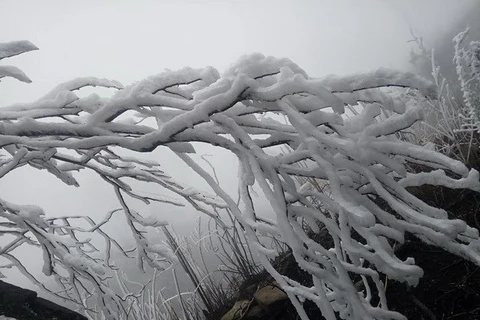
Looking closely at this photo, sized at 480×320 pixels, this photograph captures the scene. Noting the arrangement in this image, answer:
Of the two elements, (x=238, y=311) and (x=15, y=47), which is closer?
(x=15, y=47)

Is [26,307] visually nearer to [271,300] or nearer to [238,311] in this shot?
[271,300]

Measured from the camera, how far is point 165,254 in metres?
1.77

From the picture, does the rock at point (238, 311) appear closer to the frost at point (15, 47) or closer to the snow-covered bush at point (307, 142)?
the snow-covered bush at point (307, 142)

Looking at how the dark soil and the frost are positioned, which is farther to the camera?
the dark soil

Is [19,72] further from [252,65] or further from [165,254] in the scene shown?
[165,254]

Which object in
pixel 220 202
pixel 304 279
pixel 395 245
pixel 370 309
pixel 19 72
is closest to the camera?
pixel 370 309

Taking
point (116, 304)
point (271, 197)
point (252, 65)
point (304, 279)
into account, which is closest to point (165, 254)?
point (116, 304)

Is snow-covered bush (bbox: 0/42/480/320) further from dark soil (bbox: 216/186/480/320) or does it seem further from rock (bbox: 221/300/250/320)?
rock (bbox: 221/300/250/320)

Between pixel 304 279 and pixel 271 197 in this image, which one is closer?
pixel 271 197

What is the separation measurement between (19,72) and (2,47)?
18 centimetres

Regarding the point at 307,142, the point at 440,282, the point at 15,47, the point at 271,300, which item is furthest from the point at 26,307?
the point at 440,282

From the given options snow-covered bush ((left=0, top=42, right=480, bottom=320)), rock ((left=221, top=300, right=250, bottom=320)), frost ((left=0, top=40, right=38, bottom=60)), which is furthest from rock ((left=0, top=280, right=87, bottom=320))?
rock ((left=221, top=300, right=250, bottom=320))

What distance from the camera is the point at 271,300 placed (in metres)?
2.03

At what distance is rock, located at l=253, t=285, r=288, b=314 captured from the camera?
2.02 m
